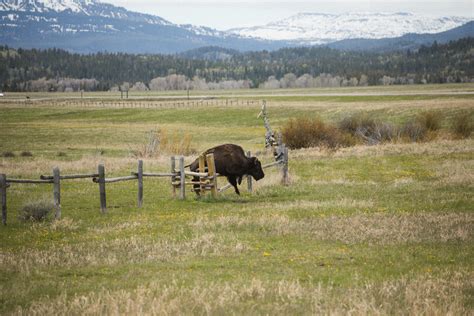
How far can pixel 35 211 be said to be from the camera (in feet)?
64.9

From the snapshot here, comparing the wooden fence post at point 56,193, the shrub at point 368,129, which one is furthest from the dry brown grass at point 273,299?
the shrub at point 368,129

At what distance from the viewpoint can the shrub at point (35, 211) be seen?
1978cm

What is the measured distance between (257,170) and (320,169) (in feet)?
26.9

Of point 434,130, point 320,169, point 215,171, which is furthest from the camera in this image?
point 434,130

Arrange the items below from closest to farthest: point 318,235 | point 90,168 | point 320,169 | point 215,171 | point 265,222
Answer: point 318,235
point 265,222
point 215,171
point 320,169
point 90,168

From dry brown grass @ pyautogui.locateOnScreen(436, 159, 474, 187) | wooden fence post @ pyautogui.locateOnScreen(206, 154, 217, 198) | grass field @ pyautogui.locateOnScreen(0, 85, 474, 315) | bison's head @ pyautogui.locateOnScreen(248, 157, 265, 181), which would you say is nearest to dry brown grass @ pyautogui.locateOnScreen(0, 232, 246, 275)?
grass field @ pyautogui.locateOnScreen(0, 85, 474, 315)

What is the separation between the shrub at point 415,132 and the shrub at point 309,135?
18.1ft

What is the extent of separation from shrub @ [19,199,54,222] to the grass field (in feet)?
1.76

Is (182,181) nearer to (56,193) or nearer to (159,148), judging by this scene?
(56,193)

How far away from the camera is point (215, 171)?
81.3 ft

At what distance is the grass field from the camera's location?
10461 mm

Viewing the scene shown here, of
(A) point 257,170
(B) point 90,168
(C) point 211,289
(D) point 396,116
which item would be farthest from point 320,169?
(D) point 396,116

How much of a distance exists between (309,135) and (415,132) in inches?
353

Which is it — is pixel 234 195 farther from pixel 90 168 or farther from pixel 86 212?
pixel 90 168
